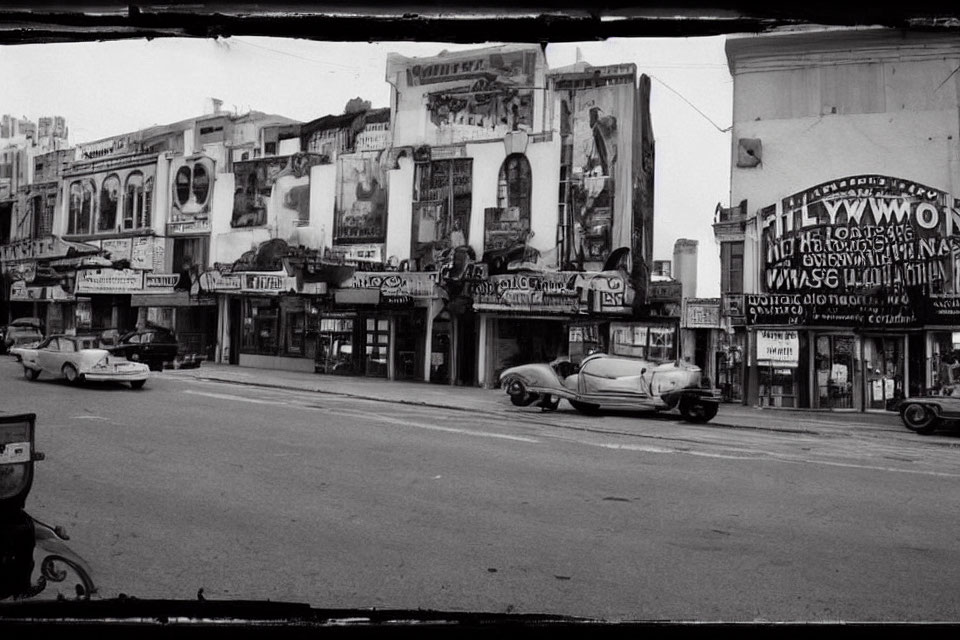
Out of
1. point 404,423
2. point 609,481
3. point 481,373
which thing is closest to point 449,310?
point 481,373

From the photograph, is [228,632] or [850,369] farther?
[850,369]

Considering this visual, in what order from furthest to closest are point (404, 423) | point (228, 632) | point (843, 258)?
point (843, 258)
point (404, 423)
point (228, 632)

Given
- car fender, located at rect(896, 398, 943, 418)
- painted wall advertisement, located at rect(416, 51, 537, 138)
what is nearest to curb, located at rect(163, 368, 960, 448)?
car fender, located at rect(896, 398, 943, 418)

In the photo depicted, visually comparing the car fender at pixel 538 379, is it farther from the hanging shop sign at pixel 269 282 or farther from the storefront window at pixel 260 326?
the storefront window at pixel 260 326

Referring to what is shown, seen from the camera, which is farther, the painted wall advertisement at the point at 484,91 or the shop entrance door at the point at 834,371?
the painted wall advertisement at the point at 484,91

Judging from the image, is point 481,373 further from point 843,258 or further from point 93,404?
point 93,404

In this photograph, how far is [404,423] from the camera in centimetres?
1403

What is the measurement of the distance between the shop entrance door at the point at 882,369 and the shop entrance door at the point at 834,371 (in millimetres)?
433

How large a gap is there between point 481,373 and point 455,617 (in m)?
24.8

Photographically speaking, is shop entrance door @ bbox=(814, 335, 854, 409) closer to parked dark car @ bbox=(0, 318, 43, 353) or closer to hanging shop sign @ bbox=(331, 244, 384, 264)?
hanging shop sign @ bbox=(331, 244, 384, 264)

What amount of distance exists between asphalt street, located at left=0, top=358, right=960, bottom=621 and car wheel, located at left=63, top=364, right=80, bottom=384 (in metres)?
5.11

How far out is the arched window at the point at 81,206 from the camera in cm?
1895

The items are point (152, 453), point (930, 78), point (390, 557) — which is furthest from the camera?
point (930, 78)

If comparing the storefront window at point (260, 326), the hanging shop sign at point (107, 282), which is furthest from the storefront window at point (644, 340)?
the hanging shop sign at point (107, 282)
